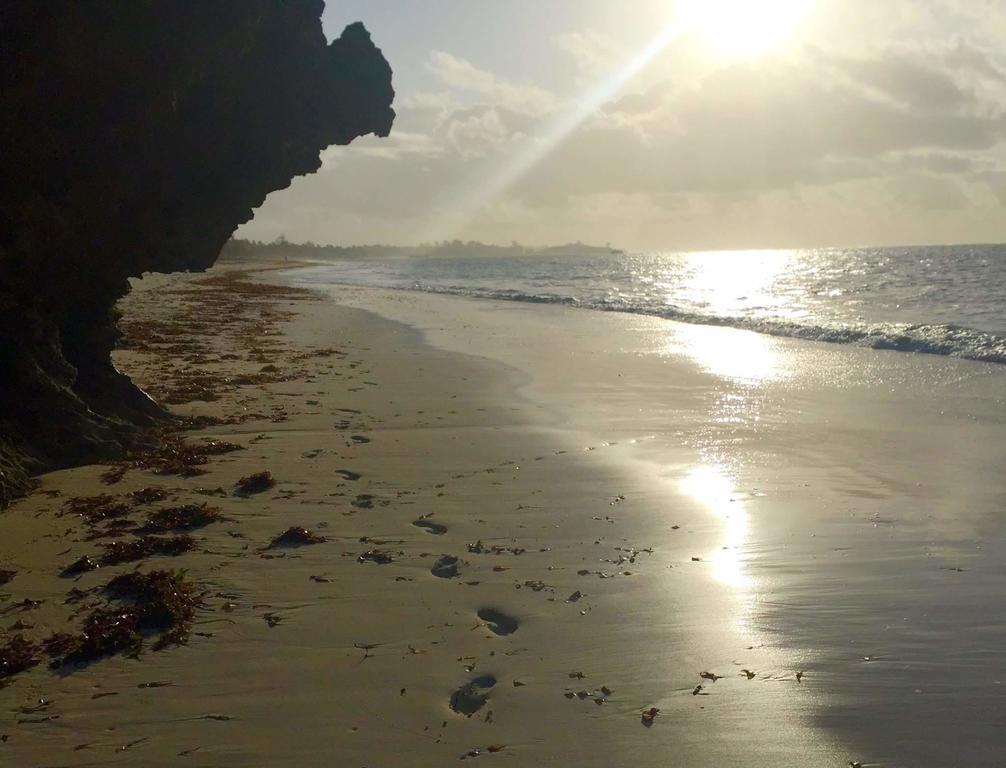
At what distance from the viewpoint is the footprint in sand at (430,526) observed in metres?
6.39

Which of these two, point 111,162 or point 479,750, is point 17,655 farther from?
point 111,162

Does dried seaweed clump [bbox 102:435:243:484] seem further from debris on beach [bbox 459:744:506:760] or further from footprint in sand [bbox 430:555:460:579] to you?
debris on beach [bbox 459:744:506:760]

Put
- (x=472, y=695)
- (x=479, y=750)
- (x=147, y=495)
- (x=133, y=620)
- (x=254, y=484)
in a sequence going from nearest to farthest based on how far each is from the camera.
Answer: (x=479, y=750) < (x=472, y=695) < (x=133, y=620) < (x=147, y=495) < (x=254, y=484)

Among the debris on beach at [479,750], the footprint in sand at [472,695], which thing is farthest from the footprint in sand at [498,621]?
the debris on beach at [479,750]

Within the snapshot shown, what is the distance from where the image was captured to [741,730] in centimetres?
376

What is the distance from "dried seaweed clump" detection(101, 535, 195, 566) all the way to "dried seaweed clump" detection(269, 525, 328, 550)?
57 cm

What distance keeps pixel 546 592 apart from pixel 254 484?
10.5 ft

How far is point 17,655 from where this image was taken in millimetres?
4273

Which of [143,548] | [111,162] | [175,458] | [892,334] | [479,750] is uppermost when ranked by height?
[111,162]

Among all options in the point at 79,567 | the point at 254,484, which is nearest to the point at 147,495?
the point at 254,484

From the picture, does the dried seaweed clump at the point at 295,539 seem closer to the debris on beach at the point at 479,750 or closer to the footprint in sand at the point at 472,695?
the footprint in sand at the point at 472,695

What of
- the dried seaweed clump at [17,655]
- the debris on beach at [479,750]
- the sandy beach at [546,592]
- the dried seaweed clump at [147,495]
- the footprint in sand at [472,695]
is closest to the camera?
the debris on beach at [479,750]

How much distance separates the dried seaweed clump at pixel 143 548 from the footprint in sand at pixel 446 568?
5.65 feet

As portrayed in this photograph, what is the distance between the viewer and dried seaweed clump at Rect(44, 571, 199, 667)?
4355 millimetres
